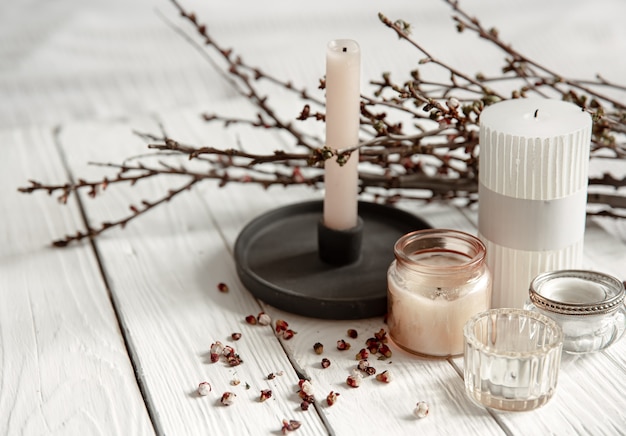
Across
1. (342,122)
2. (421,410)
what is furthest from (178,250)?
(421,410)

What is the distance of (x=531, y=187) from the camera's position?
86 cm

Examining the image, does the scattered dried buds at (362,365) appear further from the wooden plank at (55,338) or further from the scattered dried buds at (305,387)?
the wooden plank at (55,338)

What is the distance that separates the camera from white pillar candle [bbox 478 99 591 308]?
85 cm

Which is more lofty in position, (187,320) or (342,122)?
(342,122)

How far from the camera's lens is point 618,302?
0.83m

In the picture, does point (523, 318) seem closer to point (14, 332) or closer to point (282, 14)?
point (14, 332)

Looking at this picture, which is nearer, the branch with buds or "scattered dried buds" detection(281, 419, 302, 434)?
"scattered dried buds" detection(281, 419, 302, 434)

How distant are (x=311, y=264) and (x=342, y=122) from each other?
0.18m

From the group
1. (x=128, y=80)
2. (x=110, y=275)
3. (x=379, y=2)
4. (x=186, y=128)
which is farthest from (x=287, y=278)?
(x=379, y=2)

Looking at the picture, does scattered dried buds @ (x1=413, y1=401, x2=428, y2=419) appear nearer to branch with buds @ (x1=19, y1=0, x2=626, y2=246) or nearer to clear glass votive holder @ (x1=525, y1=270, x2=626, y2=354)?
clear glass votive holder @ (x1=525, y1=270, x2=626, y2=354)

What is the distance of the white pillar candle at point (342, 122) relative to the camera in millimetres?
914

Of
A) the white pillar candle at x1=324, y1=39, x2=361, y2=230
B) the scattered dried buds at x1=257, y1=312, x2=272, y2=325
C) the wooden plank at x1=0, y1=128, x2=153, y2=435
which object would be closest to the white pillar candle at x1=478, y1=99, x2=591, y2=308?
the white pillar candle at x1=324, y1=39, x2=361, y2=230

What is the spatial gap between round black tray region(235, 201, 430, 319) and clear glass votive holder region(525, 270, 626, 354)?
17 cm

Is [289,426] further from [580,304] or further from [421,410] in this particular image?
[580,304]
